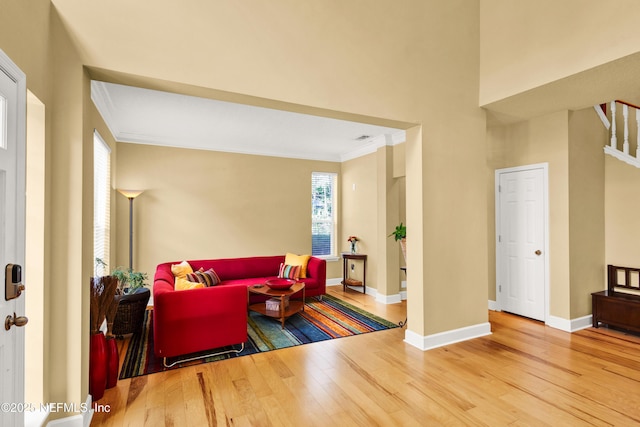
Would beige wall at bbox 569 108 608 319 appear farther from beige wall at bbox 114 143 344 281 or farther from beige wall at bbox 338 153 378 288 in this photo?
beige wall at bbox 114 143 344 281

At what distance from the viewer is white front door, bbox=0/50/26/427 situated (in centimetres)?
152

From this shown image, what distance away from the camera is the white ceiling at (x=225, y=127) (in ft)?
12.7

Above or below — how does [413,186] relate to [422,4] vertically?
below

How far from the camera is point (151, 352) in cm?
344

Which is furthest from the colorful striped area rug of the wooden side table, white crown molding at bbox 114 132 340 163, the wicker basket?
white crown molding at bbox 114 132 340 163

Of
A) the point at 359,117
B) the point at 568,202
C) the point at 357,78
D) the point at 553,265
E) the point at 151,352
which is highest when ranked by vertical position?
the point at 357,78

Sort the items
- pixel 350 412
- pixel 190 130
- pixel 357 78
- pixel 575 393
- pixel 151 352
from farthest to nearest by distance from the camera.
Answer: pixel 190 130, pixel 151 352, pixel 357 78, pixel 575 393, pixel 350 412

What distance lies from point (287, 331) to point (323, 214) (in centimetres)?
337

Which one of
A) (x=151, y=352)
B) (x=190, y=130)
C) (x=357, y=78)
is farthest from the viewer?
(x=190, y=130)

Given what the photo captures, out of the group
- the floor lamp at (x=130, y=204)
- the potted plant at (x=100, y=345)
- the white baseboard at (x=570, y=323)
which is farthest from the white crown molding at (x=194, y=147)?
the white baseboard at (x=570, y=323)

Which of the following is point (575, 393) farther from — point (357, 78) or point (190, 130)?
point (190, 130)

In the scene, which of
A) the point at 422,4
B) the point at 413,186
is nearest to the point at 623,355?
the point at 413,186

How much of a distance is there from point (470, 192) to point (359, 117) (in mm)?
1650

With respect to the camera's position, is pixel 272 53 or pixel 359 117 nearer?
pixel 272 53
